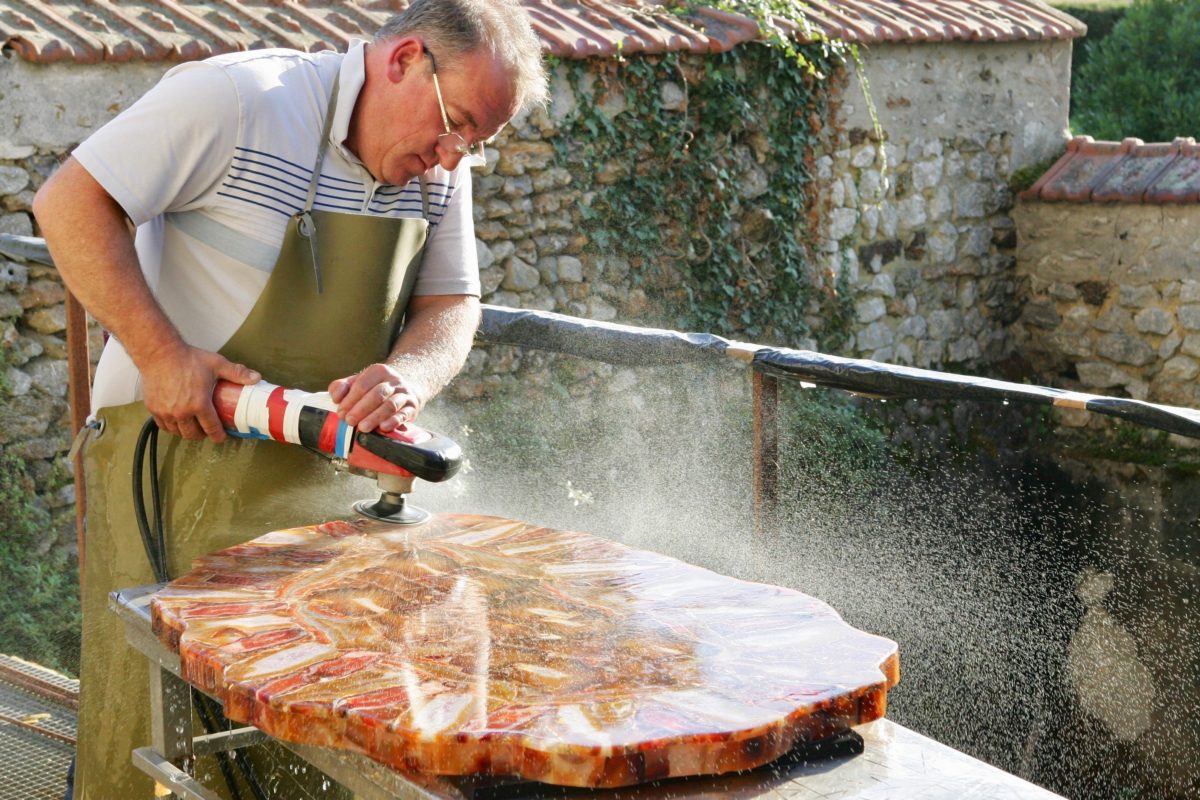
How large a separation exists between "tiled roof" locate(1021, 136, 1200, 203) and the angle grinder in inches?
250

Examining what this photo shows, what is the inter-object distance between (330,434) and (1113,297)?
6735mm

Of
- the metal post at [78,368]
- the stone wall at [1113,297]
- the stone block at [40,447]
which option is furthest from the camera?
the stone wall at [1113,297]

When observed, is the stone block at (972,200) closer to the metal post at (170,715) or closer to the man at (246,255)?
the man at (246,255)

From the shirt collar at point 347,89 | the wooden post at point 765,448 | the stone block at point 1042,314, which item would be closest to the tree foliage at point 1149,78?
the stone block at point 1042,314

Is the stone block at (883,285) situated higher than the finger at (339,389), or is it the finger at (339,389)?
the finger at (339,389)

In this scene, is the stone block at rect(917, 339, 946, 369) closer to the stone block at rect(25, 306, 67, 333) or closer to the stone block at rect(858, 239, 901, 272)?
the stone block at rect(858, 239, 901, 272)

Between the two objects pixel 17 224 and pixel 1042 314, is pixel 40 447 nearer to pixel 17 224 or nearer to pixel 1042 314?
pixel 17 224

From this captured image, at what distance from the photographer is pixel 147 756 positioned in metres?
1.77

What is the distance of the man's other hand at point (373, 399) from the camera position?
188 cm

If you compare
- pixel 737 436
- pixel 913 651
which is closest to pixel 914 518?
pixel 737 436

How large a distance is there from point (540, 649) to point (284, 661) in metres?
0.29

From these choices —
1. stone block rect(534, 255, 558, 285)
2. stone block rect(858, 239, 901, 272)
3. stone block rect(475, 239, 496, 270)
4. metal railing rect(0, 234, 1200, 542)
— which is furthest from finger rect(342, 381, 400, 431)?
stone block rect(858, 239, 901, 272)

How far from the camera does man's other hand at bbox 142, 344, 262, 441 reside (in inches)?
75.9

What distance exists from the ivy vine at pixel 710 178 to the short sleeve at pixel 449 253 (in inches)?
143
